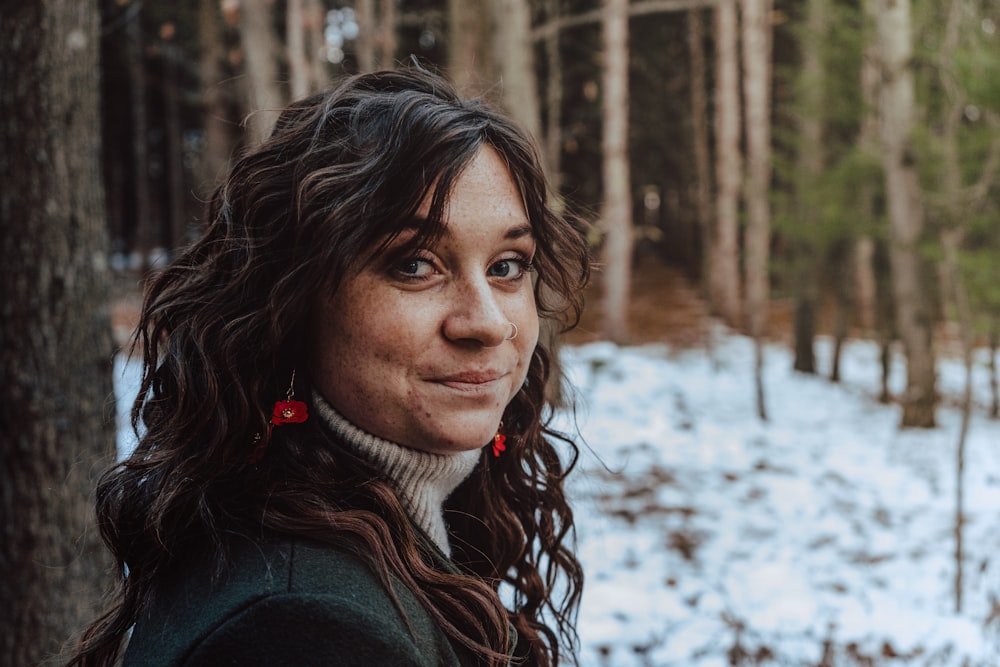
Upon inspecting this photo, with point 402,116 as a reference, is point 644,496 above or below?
below

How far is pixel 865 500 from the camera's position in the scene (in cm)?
654

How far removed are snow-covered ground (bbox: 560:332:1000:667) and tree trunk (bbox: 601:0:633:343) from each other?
1.83 m

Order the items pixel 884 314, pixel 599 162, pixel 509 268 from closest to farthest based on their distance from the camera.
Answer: pixel 509 268, pixel 884 314, pixel 599 162

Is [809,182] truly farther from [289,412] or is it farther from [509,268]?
[289,412]

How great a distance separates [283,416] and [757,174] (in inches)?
374

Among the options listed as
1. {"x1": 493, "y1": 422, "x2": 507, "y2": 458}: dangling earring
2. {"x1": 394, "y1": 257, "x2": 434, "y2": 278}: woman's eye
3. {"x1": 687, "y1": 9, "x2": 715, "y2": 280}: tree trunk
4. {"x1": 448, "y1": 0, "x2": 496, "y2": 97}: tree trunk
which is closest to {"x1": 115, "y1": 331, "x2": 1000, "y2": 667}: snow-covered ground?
{"x1": 493, "y1": 422, "x2": 507, "y2": 458}: dangling earring

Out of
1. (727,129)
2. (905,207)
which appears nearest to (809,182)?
(905,207)

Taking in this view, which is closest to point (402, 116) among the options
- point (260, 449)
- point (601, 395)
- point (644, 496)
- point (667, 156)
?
point (260, 449)

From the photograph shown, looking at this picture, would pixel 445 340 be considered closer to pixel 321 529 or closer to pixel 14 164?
pixel 321 529

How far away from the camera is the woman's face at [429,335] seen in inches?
49.1

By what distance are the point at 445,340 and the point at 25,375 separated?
192 cm

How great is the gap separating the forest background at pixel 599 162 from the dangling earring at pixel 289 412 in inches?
26.9

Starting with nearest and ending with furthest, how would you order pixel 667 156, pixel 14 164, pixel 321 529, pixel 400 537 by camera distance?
pixel 321 529 < pixel 400 537 < pixel 14 164 < pixel 667 156

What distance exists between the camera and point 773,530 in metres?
5.80
